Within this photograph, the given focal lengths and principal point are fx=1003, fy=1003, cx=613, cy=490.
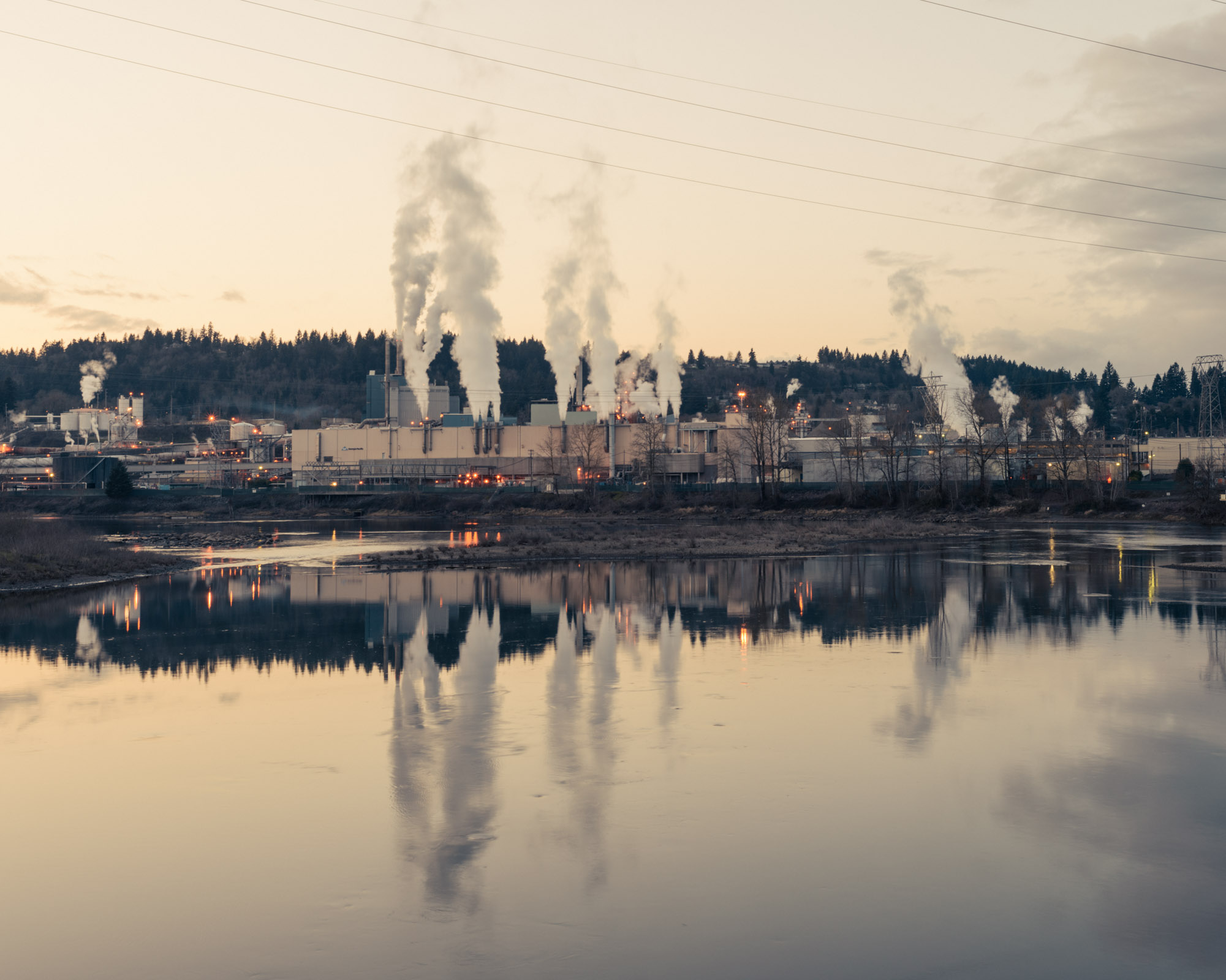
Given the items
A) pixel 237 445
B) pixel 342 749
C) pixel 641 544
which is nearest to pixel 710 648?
pixel 342 749

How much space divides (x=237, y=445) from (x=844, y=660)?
165 m

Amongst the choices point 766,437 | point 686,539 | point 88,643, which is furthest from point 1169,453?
point 88,643

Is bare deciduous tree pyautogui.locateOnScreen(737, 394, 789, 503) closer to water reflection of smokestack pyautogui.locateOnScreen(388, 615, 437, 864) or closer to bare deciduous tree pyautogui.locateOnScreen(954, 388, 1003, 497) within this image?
bare deciduous tree pyautogui.locateOnScreen(954, 388, 1003, 497)

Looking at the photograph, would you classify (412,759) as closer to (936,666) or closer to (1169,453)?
(936,666)

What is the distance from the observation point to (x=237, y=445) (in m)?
170

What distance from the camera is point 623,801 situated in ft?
37.4

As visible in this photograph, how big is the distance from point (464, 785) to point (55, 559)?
34635mm

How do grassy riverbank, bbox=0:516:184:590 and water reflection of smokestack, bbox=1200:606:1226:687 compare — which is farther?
grassy riverbank, bbox=0:516:184:590

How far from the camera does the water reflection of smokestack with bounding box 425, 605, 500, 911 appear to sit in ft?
30.1

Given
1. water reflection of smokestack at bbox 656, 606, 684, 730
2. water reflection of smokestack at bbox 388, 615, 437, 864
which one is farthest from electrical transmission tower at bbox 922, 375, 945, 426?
water reflection of smokestack at bbox 388, 615, 437, 864

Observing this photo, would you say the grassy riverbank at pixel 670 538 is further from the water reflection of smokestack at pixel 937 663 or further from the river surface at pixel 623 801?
the river surface at pixel 623 801

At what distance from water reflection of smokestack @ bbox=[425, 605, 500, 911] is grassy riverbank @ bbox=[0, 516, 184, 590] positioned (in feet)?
81.1

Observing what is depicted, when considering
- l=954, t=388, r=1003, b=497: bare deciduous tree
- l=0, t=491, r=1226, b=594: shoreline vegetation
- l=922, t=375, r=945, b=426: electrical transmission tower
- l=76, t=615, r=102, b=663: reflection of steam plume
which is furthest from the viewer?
l=922, t=375, r=945, b=426: electrical transmission tower

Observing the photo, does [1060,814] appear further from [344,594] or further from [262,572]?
[262,572]
